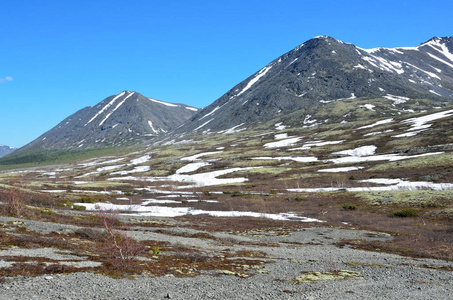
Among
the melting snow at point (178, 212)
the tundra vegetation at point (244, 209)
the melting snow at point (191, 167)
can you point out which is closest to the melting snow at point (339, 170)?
the tundra vegetation at point (244, 209)

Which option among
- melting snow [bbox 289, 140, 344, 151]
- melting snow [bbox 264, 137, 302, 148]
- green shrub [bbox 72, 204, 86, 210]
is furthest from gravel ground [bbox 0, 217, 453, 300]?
melting snow [bbox 264, 137, 302, 148]

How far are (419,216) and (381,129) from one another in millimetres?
128230

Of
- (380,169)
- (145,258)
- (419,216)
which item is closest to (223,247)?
(145,258)

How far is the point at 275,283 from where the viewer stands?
18.9 m

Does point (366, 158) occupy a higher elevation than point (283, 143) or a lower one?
lower

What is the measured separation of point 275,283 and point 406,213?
43332 millimetres

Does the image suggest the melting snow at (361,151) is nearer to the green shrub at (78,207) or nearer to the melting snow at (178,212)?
the melting snow at (178,212)

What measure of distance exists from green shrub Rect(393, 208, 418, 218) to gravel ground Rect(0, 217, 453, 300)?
28.8 meters

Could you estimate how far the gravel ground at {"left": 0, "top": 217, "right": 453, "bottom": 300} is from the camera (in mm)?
15453

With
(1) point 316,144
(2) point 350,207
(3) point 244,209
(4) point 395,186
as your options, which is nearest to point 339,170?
(4) point 395,186

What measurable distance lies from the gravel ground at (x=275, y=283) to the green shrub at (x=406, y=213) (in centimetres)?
2876

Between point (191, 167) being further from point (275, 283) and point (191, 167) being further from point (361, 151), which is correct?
point (275, 283)

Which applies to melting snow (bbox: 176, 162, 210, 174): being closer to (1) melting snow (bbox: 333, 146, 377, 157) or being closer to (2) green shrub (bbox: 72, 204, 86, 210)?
(1) melting snow (bbox: 333, 146, 377, 157)

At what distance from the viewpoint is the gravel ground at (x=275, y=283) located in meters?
15.5
